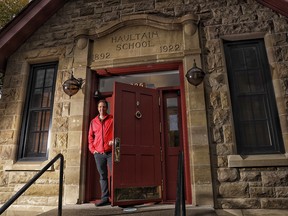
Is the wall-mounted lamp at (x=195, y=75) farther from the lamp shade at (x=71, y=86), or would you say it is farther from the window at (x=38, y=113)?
the window at (x=38, y=113)

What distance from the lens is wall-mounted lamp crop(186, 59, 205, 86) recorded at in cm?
442

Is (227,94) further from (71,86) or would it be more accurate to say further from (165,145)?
(71,86)

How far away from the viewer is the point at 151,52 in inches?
195

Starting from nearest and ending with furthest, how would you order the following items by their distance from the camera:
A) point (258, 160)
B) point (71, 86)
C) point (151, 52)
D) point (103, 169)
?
point (258, 160)
point (103, 169)
point (71, 86)
point (151, 52)

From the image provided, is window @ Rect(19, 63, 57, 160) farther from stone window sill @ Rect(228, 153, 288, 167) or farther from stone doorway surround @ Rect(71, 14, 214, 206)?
stone window sill @ Rect(228, 153, 288, 167)

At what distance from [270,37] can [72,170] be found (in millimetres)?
4866

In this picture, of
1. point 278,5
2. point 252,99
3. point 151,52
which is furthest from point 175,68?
point 278,5

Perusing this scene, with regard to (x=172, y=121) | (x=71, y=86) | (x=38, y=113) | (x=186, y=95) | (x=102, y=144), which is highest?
(x=71, y=86)

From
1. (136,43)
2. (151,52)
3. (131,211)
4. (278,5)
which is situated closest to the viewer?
(131,211)

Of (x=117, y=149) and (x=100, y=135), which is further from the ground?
(x=100, y=135)

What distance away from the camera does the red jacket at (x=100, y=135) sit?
4191 millimetres

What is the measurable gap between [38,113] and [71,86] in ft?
3.97

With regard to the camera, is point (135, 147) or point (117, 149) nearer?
point (117, 149)

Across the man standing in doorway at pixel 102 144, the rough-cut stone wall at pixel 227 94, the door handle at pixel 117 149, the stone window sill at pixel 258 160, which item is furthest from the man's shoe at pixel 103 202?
the stone window sill at pixel 258 160
